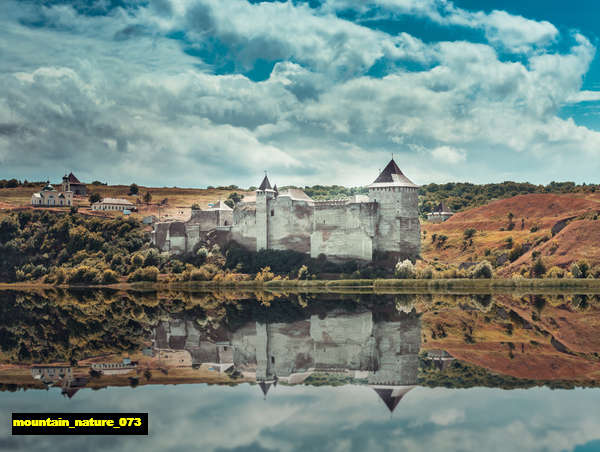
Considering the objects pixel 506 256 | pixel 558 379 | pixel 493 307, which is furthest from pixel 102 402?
pixel 506 256

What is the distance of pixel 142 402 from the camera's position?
11.2m

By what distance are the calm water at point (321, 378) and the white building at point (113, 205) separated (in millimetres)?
48886

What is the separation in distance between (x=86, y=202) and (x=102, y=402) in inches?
2764

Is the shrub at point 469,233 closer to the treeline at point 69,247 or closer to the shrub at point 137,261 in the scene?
the treeline at point 69,247

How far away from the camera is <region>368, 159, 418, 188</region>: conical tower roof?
45125 mm

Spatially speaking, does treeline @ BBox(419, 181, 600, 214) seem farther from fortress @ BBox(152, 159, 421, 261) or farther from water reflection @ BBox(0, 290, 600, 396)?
water reflection @ BBox(0, 290, 600, 396)

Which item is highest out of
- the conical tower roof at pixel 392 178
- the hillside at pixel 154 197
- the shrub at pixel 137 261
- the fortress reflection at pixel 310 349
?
the hillside at pixel 154 197

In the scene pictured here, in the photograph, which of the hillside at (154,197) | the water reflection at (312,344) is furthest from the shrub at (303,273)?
the hillside at (154,197)

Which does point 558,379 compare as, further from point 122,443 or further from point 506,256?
point 506,256

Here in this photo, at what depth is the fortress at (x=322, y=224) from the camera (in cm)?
4494

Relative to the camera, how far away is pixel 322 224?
4738 cm

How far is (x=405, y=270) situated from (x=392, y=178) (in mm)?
8158

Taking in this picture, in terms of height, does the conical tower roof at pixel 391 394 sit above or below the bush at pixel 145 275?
below

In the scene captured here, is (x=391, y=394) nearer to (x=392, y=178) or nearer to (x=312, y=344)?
(x=312, y=344)
